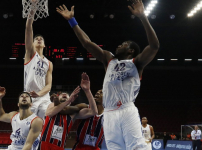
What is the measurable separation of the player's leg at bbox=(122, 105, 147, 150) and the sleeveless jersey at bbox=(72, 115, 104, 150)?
1.52 meters

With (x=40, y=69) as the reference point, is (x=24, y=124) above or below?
below

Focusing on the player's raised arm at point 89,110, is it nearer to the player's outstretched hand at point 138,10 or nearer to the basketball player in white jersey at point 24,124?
the basketball player in white jersey at point 24,124

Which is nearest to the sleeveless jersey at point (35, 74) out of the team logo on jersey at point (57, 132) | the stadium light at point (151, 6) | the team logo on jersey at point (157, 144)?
the team logo on jersey at point (57, 132)

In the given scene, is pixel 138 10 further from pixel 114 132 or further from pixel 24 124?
pixel 24 124

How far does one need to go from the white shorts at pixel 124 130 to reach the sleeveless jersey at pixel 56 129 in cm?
141

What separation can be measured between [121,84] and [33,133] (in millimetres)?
1993

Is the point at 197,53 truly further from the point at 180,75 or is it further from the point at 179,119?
the point at 179,119

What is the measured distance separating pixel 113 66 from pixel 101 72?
21.6 m

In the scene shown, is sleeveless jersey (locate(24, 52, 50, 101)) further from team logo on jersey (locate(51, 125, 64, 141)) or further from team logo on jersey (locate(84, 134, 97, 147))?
team logo on jersey (locate(84, 134, 97, 147))

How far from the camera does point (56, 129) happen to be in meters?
5.48

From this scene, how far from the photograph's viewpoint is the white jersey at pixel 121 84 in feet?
14.4

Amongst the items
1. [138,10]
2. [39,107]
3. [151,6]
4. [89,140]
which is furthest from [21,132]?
[151,6]

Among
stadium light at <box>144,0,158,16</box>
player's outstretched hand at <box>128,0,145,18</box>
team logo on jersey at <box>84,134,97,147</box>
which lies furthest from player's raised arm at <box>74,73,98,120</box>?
stadium light at <box>144,0,158,16</box>

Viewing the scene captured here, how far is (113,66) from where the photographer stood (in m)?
4.54
